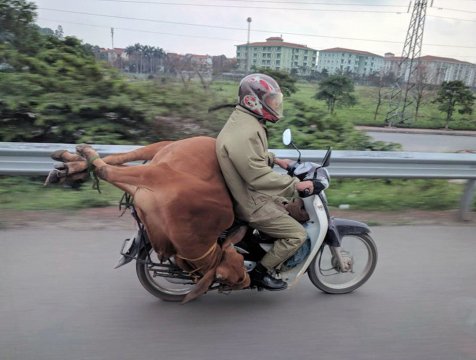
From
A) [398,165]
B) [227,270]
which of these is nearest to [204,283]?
[227,270]

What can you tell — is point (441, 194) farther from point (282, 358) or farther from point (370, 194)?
point (282, 358)

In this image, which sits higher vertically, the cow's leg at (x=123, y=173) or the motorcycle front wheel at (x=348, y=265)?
the cow's leg at (x=123, y=173)

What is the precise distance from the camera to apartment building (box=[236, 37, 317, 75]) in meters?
11.2

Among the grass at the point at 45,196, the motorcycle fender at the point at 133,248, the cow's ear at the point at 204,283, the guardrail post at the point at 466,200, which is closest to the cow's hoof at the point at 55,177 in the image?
the motorcycle fender at the point at 133,248

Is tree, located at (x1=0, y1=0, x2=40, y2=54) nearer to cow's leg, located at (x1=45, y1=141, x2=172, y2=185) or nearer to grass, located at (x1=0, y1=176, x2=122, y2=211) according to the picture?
grass, located at (x1=0, y1=176, x2=122, y2=211)

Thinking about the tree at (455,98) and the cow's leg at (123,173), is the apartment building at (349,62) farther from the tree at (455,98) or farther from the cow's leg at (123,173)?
the cow's leg at (123,173)

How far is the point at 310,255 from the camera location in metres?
3.37

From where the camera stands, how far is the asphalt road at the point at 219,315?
286 centimetres

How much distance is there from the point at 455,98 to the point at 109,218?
13.8m

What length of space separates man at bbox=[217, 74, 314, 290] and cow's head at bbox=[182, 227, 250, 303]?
0.18 metres

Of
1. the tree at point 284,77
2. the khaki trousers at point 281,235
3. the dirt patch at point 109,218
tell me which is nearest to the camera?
the khaki trousers at point 281,235

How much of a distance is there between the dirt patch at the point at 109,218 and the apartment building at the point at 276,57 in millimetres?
5759

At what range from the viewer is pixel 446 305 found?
3.52 meters

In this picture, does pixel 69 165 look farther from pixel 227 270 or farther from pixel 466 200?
pixel 466 200
